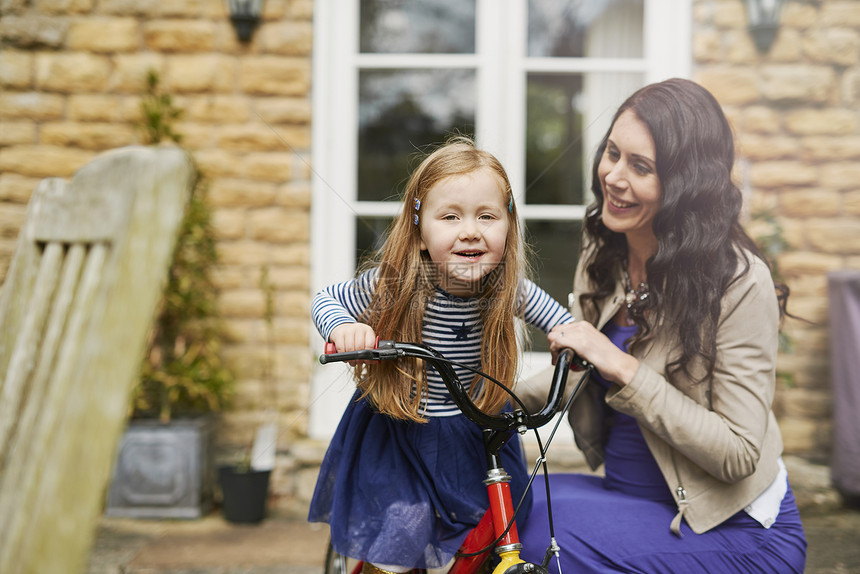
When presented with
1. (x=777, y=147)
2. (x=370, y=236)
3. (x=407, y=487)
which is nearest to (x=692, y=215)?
(x=407, y=487)

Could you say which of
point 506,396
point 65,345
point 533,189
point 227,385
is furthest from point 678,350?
point 227,385

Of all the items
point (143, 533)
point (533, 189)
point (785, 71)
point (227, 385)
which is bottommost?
point (143, 533)

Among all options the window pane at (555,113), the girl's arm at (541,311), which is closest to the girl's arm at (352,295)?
the girl's arm at (541,311)

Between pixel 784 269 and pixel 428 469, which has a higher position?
pixel 784 269

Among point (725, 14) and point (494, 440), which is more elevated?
point (725, 14)

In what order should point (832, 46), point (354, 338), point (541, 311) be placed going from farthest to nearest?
point (832, 46) < point (541, 311) < point (354, 338)

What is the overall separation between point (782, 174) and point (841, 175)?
251 millimetres

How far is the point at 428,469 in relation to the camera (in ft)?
4.58

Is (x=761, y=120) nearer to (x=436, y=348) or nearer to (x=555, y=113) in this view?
(x=555, y=113)

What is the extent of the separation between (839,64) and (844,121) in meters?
0.25

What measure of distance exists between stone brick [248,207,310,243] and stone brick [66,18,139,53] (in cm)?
102

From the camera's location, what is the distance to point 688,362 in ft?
4.59

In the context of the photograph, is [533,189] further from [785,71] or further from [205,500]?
[205,500]

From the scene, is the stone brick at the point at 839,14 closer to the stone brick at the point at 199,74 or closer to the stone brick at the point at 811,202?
the stone brick at the point at 811,202
